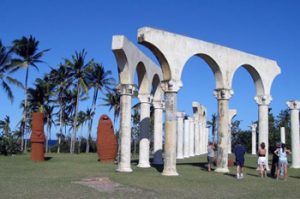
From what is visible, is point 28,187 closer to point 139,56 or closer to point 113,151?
point 139,56

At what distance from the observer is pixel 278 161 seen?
17734 mm

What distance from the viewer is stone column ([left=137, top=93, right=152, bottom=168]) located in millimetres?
22875

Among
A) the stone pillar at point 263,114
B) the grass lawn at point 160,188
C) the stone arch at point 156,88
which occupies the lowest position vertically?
the grass lawn at point 160,188

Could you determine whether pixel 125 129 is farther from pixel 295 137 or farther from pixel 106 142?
pixel 295 137

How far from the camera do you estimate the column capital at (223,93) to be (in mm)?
20844

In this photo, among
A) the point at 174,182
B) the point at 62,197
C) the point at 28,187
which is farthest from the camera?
the point at 174,182

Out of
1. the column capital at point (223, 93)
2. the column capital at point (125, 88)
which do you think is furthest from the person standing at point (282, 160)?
the column capital at point (125, 88)

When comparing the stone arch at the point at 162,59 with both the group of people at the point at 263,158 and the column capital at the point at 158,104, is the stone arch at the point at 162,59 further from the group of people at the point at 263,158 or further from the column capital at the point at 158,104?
the column capital at the point at 158,104

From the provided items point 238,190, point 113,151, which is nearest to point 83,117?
point 113,151

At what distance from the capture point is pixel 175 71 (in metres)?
18.4

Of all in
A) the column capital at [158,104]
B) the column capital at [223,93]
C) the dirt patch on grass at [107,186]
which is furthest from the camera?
the column capital at [158,104]

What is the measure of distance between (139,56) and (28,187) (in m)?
10.7

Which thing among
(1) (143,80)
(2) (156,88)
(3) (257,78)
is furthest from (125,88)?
(3) (257,78)

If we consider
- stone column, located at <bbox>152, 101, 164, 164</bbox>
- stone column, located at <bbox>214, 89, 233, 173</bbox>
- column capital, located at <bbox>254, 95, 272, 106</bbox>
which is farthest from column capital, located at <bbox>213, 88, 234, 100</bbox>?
stone column, located at <bbox>152, 101, 164, 164</bbox>
